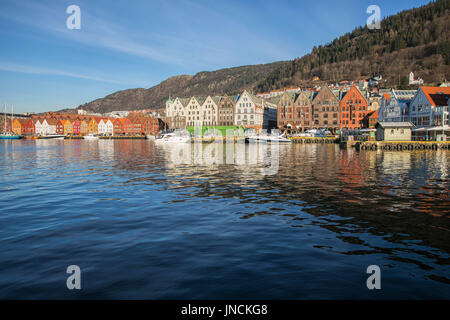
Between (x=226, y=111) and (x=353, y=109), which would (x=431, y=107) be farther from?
(x=226, y=111)

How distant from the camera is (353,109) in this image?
119125 mm

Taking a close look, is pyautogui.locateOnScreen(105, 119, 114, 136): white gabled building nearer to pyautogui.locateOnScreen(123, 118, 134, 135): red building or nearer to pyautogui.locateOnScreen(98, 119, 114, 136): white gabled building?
pyautogui.locateOnScreen(98, 119, 114, 136): white gabled building

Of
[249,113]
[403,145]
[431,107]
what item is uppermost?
[249,113]

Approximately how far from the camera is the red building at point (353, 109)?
390 ft

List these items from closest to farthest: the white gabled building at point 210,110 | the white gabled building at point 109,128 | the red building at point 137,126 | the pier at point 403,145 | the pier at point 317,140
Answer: the pier at point 403,145 → the pier at point 317,140 → the white gabled building at point 210,110 → the red building at point 137,126 → the white gabled building at point 109,128

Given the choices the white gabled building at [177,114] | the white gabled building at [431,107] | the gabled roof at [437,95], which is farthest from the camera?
the white gabled building at [177,114]

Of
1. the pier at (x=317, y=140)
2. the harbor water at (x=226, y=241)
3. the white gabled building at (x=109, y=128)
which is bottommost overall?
the harbor water at (x=226, y=241)

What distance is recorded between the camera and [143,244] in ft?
35.8

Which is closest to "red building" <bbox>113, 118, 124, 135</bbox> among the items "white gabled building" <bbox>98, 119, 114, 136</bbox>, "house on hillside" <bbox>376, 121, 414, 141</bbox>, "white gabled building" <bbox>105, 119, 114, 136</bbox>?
"white gabled building" <bbox>98, 119, 114, 136</bbox>

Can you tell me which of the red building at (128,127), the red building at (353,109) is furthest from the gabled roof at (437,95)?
the red building at (128,127)

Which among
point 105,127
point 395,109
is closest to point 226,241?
point 395,109

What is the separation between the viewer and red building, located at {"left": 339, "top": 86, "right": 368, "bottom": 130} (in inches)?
4685

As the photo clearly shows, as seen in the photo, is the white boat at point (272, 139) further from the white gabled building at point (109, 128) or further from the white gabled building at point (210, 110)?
the white gabled building at point (109, 128)

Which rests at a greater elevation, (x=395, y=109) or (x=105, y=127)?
(x=395, y=109)
